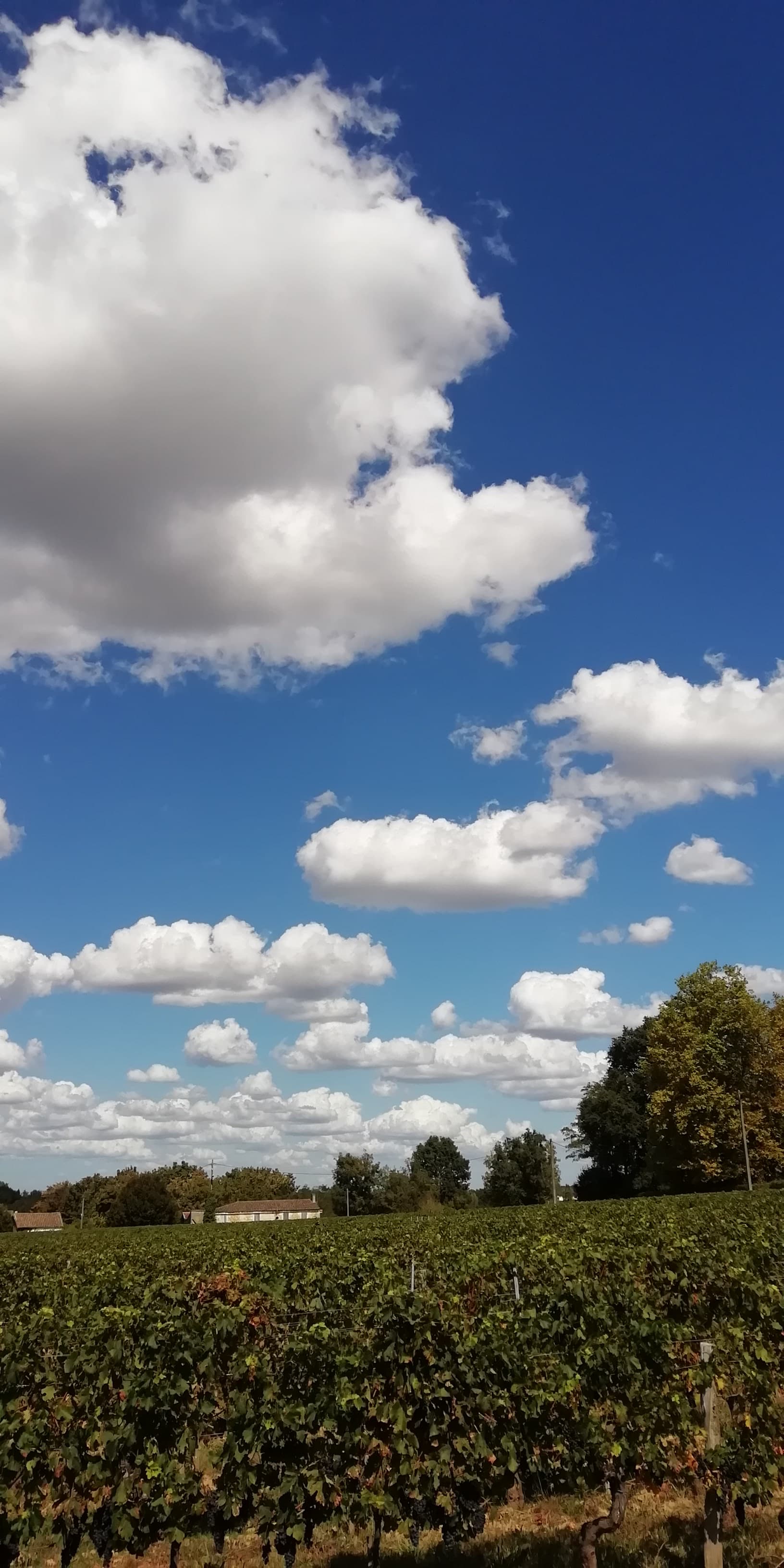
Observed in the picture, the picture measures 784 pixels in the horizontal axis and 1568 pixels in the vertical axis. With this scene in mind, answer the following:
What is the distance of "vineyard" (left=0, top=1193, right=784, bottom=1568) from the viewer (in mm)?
6801

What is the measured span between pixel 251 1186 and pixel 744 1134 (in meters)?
87.5

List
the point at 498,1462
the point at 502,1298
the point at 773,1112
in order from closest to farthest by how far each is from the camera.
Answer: the point at 498,1462 → the point at 502,1298 → the point at 773,1112

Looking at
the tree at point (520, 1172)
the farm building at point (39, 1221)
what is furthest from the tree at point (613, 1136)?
the farm building at point (39, 1221)

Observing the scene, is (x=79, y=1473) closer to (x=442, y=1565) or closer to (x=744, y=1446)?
(x=442, y=1565)

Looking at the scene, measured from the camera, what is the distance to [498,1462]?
7.23 m

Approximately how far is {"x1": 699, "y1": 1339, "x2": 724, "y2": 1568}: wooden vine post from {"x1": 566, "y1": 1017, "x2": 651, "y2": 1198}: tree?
67.9 metres

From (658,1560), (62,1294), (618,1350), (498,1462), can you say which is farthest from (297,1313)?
(62,1294)

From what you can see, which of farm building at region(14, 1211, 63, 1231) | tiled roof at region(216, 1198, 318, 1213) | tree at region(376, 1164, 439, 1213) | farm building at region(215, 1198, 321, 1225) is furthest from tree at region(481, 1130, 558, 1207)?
farm building at region(14, 1211, 63, 1231)

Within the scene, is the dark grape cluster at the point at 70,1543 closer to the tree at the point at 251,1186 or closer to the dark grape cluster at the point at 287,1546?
the dark grape cluster at the point at 287,1546

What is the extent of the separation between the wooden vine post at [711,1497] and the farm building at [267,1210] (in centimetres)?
10323

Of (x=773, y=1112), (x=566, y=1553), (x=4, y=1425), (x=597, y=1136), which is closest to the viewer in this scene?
(x=4, y=1425)

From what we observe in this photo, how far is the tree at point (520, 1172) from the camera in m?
84.1

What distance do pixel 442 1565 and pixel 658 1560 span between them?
5.45 ft

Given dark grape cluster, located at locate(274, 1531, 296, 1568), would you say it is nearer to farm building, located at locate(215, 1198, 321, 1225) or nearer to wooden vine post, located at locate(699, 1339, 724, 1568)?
wooden vine post, located at locate(699, 1339, 724, 1568)
